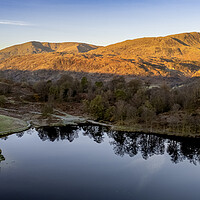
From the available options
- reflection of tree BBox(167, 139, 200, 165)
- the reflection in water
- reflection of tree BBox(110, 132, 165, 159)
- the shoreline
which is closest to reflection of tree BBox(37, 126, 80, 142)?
the reflection in water

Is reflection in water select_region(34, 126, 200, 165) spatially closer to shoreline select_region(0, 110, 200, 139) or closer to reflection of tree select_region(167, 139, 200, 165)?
reflection of tree select_region(167, 139, 200, 165)

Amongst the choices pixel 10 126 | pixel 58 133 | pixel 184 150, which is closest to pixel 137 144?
pixel 184 150

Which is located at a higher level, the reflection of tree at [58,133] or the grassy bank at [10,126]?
the grassy bank at [10,126]

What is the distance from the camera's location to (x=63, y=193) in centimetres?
2900

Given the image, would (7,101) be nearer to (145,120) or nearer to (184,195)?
(145,120)

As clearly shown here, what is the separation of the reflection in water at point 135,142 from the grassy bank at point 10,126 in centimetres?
598

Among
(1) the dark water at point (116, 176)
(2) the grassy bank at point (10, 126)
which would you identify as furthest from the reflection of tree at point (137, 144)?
(2) the grassy bank at point (10, 126)

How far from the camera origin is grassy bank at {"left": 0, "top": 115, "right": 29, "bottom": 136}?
199ft

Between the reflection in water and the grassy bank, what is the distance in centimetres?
598

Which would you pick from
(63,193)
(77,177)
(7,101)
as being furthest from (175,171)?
(7,101)

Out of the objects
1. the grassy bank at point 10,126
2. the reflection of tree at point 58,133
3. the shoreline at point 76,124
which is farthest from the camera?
the shoreline at point 76,124

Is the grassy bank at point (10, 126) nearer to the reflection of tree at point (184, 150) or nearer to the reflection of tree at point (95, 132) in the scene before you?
the reflection of tree at point (95, 132)

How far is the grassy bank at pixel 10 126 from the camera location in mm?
60531

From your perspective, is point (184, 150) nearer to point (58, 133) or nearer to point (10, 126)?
point (58, 133)
